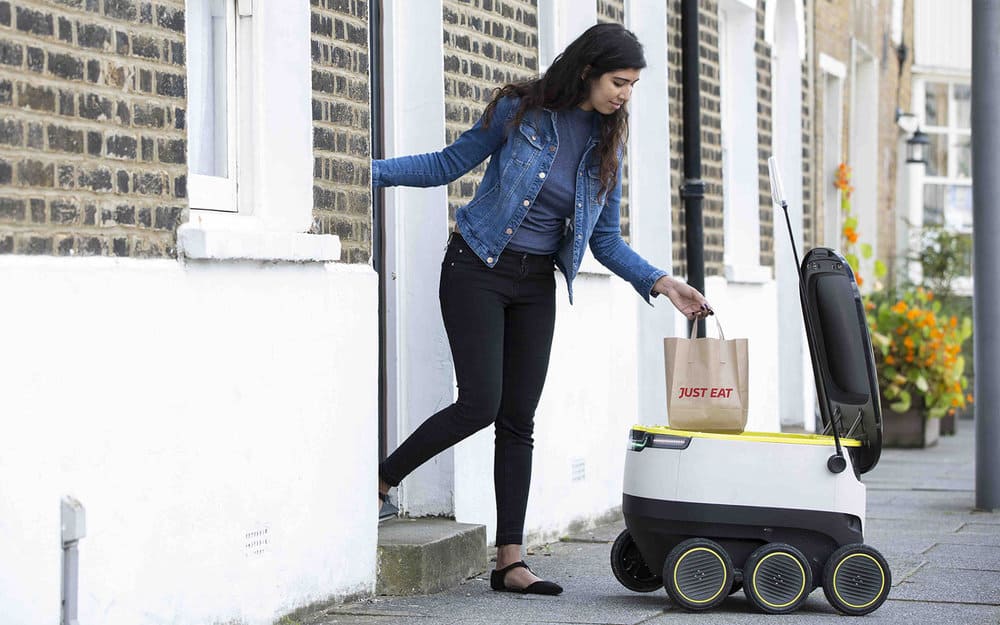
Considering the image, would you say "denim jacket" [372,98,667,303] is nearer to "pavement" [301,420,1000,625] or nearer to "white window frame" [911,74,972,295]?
"pavement" [301,420,1000,625]

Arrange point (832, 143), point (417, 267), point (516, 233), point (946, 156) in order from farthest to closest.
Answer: point (946, 156)
point (832, 143)
point (417, 267)
point (516, 233)

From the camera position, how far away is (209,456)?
189 inches

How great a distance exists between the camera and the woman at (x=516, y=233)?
18.1 ft

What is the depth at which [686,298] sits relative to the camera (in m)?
5.45

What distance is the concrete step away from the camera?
5.82 metres

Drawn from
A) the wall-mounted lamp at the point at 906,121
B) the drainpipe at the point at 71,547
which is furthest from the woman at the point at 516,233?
the wall-mounted lamp at the point at 906,121

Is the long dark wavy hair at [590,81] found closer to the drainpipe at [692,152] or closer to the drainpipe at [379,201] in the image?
the drainpipe at [379,201]

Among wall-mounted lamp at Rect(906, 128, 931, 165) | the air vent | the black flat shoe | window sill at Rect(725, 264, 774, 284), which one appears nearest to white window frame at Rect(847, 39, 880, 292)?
wall-mounted lamp at Rect(906, 128, 931, 165)

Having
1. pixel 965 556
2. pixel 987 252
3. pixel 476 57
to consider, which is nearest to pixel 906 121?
pixel 987 252

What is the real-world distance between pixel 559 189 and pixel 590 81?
38cm

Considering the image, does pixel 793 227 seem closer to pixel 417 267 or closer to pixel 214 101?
pixel 417 267

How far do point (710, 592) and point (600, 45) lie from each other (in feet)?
5.99

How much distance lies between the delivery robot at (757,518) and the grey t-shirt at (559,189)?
697 millimetres

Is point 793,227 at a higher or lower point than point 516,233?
higher
